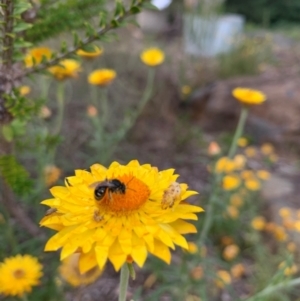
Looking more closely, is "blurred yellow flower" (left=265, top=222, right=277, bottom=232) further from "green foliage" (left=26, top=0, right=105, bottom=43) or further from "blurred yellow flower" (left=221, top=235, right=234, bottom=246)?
"green foliage" (left=26, top=0, right=105, bottom=43)

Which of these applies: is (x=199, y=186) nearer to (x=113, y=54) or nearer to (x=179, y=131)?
(x=179, y=131)

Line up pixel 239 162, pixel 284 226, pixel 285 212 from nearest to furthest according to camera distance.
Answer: pixel 284 226 → pixel 285 212 → pixel 239 162

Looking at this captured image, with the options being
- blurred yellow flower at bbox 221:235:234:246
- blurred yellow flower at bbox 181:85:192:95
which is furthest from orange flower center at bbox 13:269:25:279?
blurred yellow flower at bbox 181:85:192:95

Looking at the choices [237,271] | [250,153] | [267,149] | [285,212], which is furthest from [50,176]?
[267,149]

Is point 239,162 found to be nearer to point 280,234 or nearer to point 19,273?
point 280,234

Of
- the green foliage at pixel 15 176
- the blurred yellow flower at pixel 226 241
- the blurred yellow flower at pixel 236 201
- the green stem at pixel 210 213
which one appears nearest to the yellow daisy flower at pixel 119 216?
the green foliage at pixel 15 176

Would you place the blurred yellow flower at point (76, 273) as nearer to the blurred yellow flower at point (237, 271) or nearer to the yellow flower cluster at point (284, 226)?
the blurred yellow flower at point (237, 271)

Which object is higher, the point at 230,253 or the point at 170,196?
the point at 170,196

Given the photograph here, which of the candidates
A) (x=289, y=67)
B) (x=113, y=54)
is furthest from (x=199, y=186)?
(x=289, y=67)
